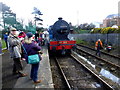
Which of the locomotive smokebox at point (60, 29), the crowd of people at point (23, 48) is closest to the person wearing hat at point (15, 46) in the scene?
the crowd of people at point (23, 48)

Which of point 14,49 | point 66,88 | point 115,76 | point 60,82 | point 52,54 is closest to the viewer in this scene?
point 14,49

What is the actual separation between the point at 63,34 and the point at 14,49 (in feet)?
20.7

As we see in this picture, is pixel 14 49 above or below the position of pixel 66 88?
above

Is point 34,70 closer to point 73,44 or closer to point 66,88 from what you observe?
point 66,88

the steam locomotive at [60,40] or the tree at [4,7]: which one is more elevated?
the tree at [4,7]

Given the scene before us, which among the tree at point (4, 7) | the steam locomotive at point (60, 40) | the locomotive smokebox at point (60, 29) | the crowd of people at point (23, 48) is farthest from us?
the tree at point (4, 7)

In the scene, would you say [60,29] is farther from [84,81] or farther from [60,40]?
[84,81]

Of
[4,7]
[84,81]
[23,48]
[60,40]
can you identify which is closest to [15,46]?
[23,48]

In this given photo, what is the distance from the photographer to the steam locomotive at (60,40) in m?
9.19

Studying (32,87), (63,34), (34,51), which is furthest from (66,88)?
(63,34)

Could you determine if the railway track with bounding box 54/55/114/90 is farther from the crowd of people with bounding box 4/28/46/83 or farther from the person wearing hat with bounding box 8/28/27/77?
the person wearing hat with bounding box 8/28/27/77

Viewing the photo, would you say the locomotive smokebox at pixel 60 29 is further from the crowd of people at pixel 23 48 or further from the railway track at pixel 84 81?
the crowd of people at pixel 23 48

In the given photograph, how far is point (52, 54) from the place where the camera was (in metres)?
10.9

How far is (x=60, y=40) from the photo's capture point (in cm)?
974
